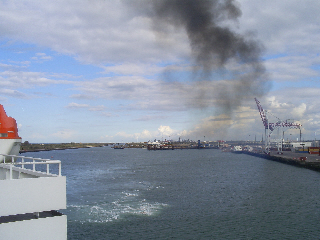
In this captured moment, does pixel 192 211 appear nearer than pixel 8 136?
No

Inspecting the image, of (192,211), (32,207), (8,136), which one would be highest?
(8,136)

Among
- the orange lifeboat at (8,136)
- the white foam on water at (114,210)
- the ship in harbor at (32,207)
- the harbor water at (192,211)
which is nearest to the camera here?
the ship in harbor at (32,207)

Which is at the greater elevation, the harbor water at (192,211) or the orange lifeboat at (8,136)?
the orange lifeboat at (8,136)

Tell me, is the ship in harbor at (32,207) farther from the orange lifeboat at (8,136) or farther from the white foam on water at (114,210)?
the white foam on water at (114,210)

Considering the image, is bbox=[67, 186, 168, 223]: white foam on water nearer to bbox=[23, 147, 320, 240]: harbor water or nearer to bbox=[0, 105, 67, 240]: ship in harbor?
bbox=[23, 147, 320, 240]: harbor water

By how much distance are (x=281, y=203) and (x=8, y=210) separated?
29.3 m

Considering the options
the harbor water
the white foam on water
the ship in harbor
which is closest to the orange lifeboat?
the ship in harbor

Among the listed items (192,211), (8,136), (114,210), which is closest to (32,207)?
(8,136)

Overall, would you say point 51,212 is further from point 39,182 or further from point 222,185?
point 222,185

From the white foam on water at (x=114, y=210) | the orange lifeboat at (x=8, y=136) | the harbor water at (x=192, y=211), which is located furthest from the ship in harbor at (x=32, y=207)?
the white foam on water at (x=114, y=210)

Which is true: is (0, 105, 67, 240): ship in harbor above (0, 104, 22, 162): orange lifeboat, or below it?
below

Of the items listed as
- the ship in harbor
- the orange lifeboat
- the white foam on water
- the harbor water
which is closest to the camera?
the ship in harbor

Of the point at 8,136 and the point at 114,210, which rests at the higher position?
the point at 8,136

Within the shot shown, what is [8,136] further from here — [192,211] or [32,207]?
[192,211]
